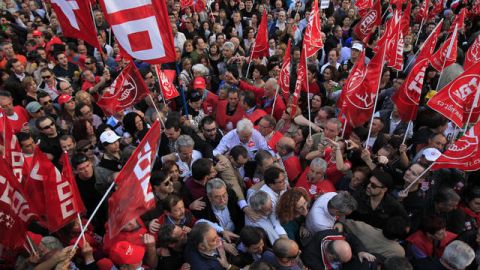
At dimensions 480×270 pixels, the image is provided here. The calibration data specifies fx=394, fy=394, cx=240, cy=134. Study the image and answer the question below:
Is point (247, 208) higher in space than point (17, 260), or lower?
lower

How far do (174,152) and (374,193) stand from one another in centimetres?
237

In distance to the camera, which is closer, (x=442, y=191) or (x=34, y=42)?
(x=442, y=191)

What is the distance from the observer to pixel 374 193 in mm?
3928

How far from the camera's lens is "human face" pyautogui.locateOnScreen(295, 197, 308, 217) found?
360 cm

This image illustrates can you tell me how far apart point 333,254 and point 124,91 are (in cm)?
335

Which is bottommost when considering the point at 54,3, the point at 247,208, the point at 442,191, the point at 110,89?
the point at 442,191

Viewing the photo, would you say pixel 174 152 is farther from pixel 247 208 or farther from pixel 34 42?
pixel 34 42

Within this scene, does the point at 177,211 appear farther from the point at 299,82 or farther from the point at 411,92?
the point at 411,92

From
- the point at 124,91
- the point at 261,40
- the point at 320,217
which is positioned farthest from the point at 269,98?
the point at 320,217

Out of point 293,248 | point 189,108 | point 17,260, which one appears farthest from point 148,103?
point 293,248

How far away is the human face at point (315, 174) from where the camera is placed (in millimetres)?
4059

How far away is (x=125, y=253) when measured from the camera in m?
2.88

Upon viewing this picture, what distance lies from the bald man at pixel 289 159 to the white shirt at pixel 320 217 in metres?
0.77

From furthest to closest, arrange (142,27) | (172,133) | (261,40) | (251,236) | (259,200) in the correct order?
(261,40) → (172,133) → (142,27) → (259,200) → (251,236)
